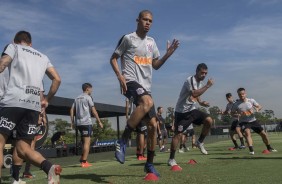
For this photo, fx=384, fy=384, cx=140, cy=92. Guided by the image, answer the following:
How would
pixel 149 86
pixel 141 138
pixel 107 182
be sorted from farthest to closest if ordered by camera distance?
pixel 141 138, pixel 149 86, pixel 107 182

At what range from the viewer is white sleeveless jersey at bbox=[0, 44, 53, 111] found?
14.4 feet

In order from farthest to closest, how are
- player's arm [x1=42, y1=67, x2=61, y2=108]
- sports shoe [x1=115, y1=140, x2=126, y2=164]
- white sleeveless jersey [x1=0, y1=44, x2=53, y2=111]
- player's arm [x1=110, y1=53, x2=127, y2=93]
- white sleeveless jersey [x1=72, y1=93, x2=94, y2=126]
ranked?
white sleeveless jersey [x1=72, y1=93, x2=94, y2=126] < player's arm [x1=110, y1=53, x2=127, y2=93] < sports shoe [x1=115, y1=140, x2=126, y2=164] < player's arm [x1=42, y1=67, x2=61, y2=108] < white sleeveless jersey [x1=0, y1=44, x2=53, y2=111]

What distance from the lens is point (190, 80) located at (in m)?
7.67

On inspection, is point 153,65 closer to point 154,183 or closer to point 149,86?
point 149,86

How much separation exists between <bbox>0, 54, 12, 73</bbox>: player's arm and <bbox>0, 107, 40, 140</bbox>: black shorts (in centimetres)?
47

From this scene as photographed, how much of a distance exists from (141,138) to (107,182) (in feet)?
18.3

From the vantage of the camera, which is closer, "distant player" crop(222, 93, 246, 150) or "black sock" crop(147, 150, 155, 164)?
"black sock" crop(147, 150, 155, 164)

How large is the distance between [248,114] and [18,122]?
868 centimetres

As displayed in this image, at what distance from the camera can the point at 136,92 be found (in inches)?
218

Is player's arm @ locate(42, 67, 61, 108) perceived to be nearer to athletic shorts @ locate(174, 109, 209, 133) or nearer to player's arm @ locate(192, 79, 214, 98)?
player's arm @ locate(192, 79, 214, 98)

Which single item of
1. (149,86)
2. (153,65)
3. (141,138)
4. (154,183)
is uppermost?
(153,65)

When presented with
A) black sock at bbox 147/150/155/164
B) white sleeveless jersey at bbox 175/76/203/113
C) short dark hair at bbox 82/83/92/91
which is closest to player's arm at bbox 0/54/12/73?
black sock at bbox 147/150/155/164

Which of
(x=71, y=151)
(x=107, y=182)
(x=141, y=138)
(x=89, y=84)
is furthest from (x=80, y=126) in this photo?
(x=71, y=151)

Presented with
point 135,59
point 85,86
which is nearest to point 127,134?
point 135,59
